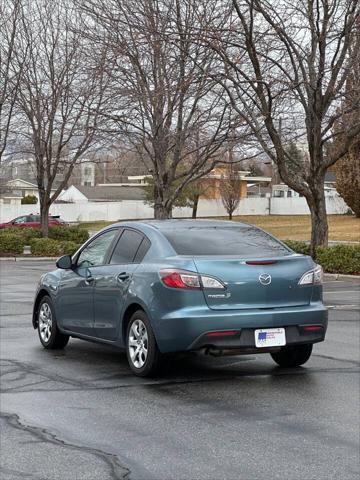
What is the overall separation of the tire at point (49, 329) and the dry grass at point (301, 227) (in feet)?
104

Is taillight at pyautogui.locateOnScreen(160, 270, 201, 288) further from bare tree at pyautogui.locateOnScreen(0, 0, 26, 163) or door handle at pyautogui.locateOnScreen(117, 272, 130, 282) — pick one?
bare tree at pyautogui.locateOnScreen(0, 0, 26, 163)

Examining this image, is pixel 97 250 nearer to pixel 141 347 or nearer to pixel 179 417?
pixel 141 347

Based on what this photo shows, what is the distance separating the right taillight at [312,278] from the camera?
8.57m

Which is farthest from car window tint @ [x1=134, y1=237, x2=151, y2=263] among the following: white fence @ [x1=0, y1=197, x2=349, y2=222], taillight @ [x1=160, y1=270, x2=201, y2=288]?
white fence @ [x1=0, y1=197, x2=349, y2=222]

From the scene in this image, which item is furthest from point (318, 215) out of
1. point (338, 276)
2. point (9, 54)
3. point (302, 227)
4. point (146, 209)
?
point (146, 209)

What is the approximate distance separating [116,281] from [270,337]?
1866 mm

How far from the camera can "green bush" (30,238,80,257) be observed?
34750mm

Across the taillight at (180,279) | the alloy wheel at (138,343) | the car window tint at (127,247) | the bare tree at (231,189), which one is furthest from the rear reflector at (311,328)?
the bare tree at (231,189)

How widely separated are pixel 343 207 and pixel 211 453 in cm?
6580

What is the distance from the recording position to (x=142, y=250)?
355 inches

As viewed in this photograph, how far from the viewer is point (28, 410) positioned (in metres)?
7.27

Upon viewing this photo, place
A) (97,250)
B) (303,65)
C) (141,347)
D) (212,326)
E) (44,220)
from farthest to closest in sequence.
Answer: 1. (44,220)
2. (303,65)
3. (97,250)
4. (141,347)
5. (212,326)

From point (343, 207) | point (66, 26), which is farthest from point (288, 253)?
point (343, 207)

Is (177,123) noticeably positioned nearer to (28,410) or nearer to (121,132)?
(121,132)
